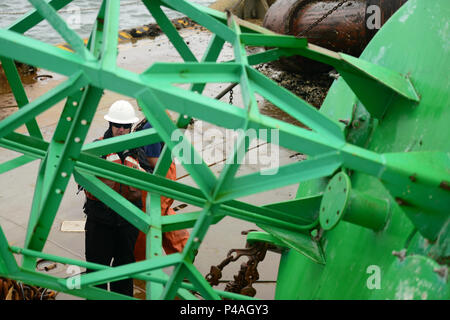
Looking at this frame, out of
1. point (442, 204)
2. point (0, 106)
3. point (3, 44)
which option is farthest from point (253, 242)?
point (0, 106)

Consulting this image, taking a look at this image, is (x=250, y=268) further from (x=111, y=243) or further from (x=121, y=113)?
(x=121, y=113)

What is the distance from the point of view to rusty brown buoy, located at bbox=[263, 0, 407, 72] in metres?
8.88

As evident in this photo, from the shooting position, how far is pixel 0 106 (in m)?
8.70

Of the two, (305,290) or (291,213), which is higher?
(291,213)

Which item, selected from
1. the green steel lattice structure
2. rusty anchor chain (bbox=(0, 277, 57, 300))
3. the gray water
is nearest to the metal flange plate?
the green steel lattice structure

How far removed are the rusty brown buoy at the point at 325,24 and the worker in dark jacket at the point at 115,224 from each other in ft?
16.4

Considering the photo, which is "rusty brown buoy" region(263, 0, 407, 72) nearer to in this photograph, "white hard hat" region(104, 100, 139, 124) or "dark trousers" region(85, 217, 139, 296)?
"white hard hat" region(104, 100, 139, 124)

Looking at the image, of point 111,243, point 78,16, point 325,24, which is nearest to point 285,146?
point 111,243

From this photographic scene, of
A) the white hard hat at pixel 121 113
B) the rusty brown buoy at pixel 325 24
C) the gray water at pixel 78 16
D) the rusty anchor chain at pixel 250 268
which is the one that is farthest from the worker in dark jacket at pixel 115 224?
the gray water at pixel 78 16

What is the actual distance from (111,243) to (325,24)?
6.17 meters

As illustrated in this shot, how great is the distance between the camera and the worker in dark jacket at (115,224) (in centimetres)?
430

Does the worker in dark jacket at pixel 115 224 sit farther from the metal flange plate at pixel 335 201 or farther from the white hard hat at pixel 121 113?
the metal flange plate at pixel 335 201

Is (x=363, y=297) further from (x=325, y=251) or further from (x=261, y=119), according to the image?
(x=261, y=119)

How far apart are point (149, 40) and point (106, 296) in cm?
1116
